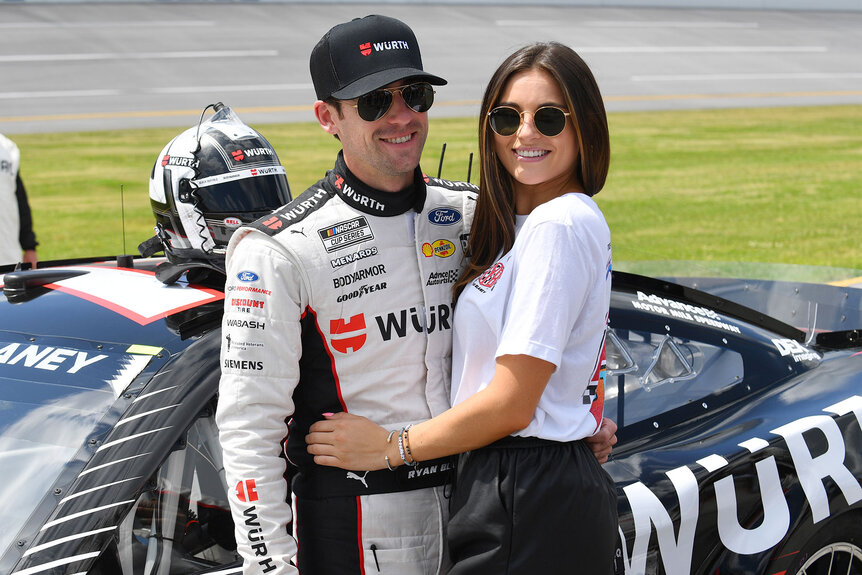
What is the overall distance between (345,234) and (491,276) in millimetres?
292

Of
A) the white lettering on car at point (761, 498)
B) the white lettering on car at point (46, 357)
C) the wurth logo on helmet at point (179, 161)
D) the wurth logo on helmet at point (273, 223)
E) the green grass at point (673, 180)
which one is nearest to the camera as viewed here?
the wurth logo on helmet at point (273, 223)

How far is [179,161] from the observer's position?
9.27 ft

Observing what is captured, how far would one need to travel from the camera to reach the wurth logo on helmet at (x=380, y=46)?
1.87 m

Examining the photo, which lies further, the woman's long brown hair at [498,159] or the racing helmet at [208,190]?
the racing helmet at [208,190]

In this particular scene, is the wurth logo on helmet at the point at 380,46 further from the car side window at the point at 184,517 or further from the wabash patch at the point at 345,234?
the car side window at the point at 184,517

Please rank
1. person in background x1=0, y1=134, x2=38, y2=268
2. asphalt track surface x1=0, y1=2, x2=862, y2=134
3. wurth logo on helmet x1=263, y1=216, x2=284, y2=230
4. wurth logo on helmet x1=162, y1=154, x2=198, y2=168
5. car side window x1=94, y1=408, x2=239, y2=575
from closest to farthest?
wurth logo on helmet x1=263, y1=216, x2=284, y2=230, car side window x1=94, y1=408, x2=239, y2=575, wurth logo on helmet x1=162, y1=154, x2=198, y2=168, person in background x1=0, y1=134, x2=38, y2=268, asphalt track surface x1=0, y1=2, x2=862, y2=134

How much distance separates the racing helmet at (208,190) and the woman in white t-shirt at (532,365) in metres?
1.08

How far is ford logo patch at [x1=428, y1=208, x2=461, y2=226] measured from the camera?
1985 millimetres

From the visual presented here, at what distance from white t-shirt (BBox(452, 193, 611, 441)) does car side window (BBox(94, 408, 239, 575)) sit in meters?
0.60

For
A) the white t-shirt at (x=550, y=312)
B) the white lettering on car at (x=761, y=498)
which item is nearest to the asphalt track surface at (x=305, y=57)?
the white lettering on car at (x=761, y=498)

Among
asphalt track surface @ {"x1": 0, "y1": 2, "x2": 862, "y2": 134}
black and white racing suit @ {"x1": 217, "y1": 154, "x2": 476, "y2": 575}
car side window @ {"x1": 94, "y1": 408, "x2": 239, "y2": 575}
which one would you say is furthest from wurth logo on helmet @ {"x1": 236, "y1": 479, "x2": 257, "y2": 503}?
asphalt track surface @ {"x1": 0, "y1": 2, "x2": 862, "y2": 134}

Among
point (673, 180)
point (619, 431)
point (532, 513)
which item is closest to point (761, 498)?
point (619, 431)

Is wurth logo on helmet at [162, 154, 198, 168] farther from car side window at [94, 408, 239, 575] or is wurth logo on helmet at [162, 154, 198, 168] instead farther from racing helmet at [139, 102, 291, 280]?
car side window at [94, 408, 239, 575]

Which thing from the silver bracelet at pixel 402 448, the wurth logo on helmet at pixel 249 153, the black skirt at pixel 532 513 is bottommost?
the black skirt at pixel 532 513
